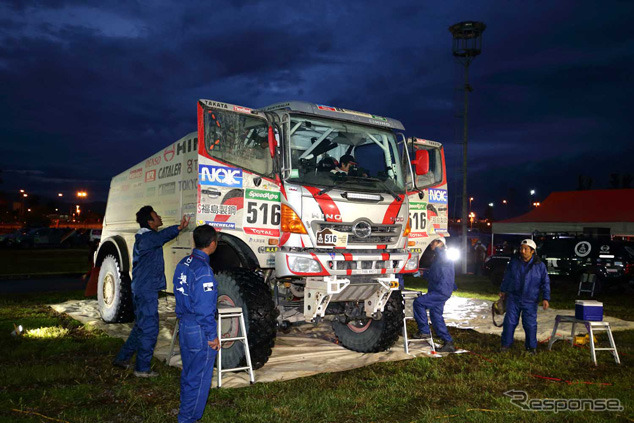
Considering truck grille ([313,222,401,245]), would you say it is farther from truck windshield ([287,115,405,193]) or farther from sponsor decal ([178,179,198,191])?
sponsor decal ([178,179,198,191])

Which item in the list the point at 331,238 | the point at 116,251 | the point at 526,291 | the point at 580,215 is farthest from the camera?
the point at 580,215

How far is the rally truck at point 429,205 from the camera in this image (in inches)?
343

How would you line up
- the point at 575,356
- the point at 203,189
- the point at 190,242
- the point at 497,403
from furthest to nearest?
the point at 575,356 < the point at 190,242 < the point at 203,189 < the point at 497,403

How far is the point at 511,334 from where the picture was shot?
826 centimetres

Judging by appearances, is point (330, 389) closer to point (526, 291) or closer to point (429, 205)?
point (526, 291)

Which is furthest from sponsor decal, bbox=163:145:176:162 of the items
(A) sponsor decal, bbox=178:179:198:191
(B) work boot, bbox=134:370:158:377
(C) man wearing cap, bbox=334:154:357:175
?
Answer: (B) work boot, bbox=134:370:158:377

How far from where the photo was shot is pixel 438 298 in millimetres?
8461

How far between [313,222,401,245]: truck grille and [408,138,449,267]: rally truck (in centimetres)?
112

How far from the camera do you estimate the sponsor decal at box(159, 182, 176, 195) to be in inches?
317

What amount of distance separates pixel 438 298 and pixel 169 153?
4899mm

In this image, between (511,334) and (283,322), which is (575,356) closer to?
(511,334)

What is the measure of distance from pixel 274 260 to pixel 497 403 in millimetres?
3168

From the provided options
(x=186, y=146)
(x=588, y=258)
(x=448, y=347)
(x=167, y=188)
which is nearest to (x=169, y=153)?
(x=167, y=188)

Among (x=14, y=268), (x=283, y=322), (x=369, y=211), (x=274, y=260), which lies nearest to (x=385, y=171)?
(x=369, y=211)
